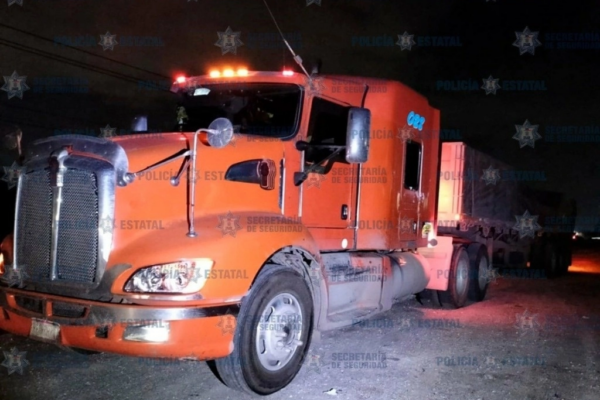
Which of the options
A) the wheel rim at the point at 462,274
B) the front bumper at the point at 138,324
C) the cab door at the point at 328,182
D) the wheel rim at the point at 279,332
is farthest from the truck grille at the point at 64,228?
the wheel rim at the point at 462,274

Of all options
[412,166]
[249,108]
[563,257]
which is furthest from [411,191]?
[563,257]

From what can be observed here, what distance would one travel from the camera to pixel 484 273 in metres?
10.8

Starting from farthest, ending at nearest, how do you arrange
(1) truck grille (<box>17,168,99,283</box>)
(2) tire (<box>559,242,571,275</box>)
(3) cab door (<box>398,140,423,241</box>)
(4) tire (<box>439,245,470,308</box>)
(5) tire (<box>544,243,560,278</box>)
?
(2) tire (<box>559,242,571,275</box>), (5) tire (<box>544,243,560,278</box>), (4) tire (<box>439,245,470,308</box>), (3) cab door (<box>398,140,423,241</box>), (1) truck grille (<box>17,168,99,283</box>)

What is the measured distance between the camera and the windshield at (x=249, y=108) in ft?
18.5

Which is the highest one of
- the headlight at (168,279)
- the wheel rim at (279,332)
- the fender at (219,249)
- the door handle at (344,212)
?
the door handle at (344,212)

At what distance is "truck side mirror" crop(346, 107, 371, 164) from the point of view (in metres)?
5.40

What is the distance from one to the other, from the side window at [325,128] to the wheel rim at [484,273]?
18.3 ft

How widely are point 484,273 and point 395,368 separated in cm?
572

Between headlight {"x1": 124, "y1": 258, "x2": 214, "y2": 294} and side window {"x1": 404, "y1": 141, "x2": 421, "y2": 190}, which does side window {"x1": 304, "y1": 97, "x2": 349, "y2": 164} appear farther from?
headlight {"x1": 124, "y1": 258, "x2": 214, "y2": 294}

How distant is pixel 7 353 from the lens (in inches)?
230

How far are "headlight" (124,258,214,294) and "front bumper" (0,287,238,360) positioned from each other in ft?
0.50

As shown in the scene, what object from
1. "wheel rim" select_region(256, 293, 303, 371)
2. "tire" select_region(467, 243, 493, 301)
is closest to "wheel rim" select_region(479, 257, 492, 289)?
"tire" select_region(467, 243, 493, 301)

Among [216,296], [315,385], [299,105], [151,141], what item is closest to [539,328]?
[315,385]

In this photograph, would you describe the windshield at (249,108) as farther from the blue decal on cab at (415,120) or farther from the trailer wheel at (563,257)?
the trailer wheel at (563,257)
